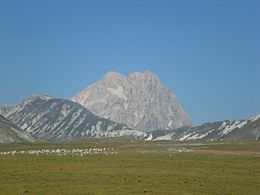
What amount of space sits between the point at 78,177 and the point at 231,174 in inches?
942

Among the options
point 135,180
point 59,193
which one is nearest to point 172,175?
point 135,180

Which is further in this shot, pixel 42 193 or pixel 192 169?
pixel 192 169

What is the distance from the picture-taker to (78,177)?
65125 millimetres

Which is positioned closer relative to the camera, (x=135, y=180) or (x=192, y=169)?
(x=135, y=180)

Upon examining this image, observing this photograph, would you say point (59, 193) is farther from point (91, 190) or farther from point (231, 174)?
point (231, 174)

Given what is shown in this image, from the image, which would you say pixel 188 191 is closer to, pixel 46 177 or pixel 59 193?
pixel 59 193

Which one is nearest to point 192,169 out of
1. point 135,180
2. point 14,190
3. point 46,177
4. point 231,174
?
point 231,174

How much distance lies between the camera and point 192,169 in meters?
81.1

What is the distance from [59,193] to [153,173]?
25.8 metres

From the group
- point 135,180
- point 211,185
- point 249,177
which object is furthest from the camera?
point 249,177

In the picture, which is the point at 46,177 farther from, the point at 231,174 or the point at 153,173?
the point at 231,174

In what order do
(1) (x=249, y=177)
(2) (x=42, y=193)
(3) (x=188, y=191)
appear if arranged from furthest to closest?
(1) (x=249, y=177), (3) (x=188, y=191), (2) (x=42, y=193)

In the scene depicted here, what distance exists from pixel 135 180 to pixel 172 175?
9.32 meters

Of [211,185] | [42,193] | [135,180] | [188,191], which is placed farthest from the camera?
[135,180]
